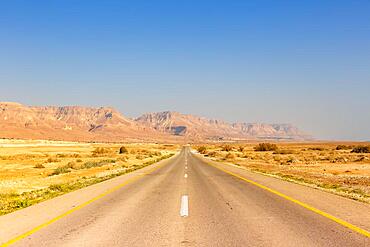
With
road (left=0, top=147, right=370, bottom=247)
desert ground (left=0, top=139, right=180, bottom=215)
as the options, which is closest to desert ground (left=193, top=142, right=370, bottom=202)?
road (left=0, top=147, right=370, bottom=247)

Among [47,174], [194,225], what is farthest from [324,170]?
[194,225]

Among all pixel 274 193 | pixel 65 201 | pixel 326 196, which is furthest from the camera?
pixel 274 193

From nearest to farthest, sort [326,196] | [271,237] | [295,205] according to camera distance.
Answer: [271,237] → [295,205] → [326,196]

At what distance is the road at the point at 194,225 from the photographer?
7.71 metres

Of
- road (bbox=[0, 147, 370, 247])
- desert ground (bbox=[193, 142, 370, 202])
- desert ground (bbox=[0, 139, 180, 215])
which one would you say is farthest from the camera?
desert ground (bbox=[193, 142, 370, 202])

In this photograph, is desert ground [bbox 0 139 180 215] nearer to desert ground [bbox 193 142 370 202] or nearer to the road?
the road

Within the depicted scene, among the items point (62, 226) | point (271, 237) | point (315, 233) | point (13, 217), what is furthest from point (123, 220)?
point (315, 233)

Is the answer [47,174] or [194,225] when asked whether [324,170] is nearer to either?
[47,174]

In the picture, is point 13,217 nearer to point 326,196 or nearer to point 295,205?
point 295,205

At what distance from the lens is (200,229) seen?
885cm

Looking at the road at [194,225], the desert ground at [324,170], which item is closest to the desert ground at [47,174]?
the road at [194,225]

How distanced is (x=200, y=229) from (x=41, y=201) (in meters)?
7.77

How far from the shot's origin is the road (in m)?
7.71

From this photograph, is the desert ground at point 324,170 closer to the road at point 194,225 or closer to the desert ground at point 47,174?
the road at point 194,225
